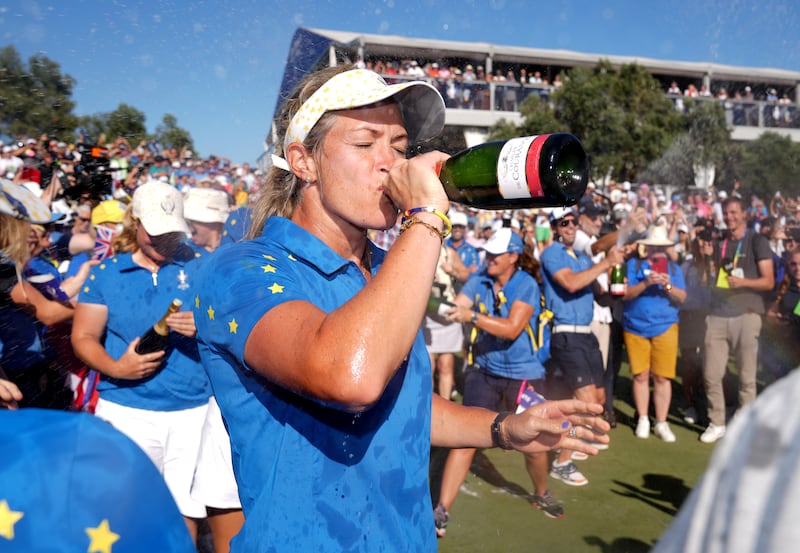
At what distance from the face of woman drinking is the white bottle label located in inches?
11.1

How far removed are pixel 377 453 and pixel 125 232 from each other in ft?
8.72

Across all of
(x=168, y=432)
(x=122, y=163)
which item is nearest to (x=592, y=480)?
(x=168, y=432)

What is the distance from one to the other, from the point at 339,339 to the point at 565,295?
15.6 ft

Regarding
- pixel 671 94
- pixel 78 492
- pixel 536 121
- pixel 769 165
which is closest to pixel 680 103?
pixel 671 94

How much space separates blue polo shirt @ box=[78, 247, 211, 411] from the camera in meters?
3.24

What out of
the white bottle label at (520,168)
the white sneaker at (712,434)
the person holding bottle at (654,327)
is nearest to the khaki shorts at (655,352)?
the person holding bottle at (654,327)

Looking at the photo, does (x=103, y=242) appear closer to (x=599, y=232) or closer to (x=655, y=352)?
(x=599, y=232)

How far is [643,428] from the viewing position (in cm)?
617

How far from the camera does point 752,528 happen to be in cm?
50

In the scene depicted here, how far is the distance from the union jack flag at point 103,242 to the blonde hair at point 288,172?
4007 millimetres

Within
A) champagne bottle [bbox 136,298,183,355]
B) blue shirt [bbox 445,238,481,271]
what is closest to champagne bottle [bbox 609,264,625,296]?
blue shirt [bbox 445,238,481,271]

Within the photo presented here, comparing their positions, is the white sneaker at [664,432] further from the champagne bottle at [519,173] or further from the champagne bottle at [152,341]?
the champagne bottle at [519,173]

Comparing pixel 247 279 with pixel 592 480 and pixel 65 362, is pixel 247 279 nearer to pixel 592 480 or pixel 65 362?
pixel 65 362

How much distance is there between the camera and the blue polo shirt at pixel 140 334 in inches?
128
